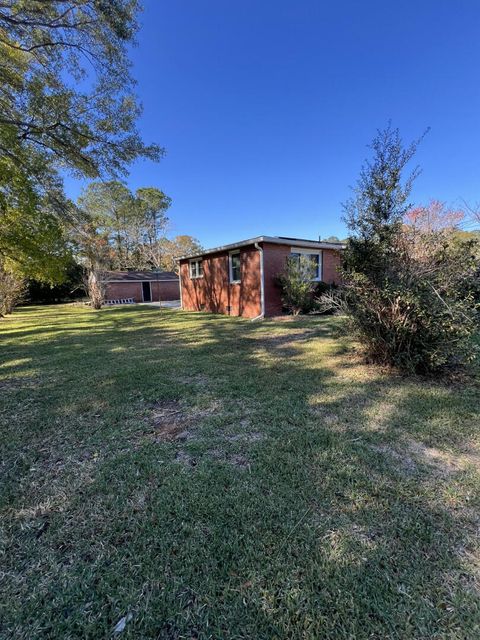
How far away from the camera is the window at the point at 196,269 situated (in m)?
14.0

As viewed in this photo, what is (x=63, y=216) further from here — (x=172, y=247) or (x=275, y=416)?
(x=172, y=247)

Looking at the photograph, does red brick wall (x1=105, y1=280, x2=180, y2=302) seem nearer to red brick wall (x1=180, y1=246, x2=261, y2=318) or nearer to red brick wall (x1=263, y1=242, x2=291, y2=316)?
red brick wall (x1=180, y1=246, x2=261, y2=318)

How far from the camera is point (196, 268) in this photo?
47.0 feet

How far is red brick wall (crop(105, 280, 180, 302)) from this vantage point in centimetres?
2722

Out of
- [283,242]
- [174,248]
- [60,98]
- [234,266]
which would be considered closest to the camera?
[60,98]

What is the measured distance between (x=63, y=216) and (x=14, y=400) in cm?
753

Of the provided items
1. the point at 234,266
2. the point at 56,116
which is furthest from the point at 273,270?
the point at 56,116

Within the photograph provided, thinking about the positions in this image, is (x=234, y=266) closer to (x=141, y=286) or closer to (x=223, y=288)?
(x=223, y=288)

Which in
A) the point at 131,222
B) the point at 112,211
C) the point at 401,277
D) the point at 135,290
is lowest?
the point at 401,277

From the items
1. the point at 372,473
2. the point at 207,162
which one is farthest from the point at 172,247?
the point at 372,473

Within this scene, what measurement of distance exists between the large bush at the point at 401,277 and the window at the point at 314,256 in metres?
6.76

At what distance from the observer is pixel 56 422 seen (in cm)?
317

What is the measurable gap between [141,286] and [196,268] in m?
16.8

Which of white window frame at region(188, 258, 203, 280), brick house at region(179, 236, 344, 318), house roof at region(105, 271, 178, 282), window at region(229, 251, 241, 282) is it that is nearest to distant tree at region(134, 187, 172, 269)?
house roof at region(105, 271, 178, 282)
